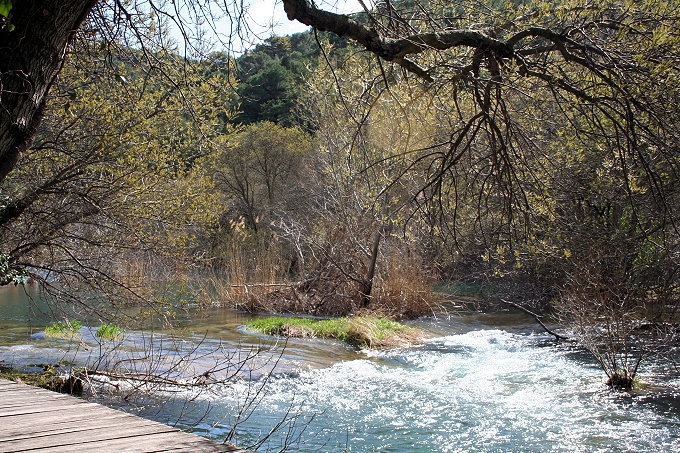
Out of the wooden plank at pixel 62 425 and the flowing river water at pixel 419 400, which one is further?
the flowing river water at pixel 419 400

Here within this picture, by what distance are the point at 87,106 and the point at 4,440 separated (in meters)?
6.39

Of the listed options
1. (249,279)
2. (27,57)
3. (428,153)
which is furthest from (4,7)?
(249,279)

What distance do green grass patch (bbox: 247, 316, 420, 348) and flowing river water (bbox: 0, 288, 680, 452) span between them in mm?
492

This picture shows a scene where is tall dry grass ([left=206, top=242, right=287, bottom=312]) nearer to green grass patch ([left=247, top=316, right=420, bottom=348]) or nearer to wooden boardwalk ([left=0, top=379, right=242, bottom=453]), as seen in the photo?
green grass patch ([left=247, top=316, right=420, bottom=348])

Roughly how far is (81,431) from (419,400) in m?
6.00

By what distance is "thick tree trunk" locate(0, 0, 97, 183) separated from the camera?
2.96 m

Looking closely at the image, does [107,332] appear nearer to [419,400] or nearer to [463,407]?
[419,400]

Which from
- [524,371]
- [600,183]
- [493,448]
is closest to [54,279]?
[493,448]

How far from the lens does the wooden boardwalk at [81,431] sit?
276 centimetres

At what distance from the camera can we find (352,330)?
501 inches

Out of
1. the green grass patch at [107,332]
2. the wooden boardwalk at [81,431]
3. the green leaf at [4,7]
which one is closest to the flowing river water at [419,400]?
the green grass patch at [107,332]

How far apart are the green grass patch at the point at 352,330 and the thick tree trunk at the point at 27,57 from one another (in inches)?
382

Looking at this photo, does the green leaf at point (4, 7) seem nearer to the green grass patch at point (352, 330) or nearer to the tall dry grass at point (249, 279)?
the green grass patch at point (352, 330)

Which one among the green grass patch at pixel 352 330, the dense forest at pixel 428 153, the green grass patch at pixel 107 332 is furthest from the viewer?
the green grass patch at pixel 352 330
